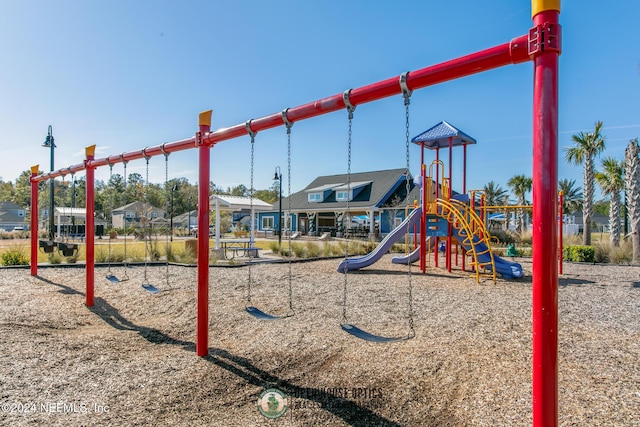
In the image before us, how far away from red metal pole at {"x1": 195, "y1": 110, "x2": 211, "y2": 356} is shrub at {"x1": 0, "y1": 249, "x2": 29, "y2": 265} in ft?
32.5

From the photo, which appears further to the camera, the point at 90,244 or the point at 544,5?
the point at 90,244

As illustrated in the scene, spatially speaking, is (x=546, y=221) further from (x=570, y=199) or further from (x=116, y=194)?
(x=116, y=194)

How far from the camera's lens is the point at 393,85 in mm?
2957

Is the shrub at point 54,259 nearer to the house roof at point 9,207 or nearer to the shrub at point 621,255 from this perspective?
the shrub at point 621,255

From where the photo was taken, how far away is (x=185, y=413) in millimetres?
3008

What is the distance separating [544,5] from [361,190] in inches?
1172

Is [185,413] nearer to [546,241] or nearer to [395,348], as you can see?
[395,348]

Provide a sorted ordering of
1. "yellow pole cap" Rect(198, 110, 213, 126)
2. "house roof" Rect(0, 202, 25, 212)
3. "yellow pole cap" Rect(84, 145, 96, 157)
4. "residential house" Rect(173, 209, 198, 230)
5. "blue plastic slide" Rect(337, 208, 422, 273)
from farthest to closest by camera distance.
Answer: "house roof" Rect(0, 202, 25, 212) → "residential house" Rect(173, 209, 198, 230) → "blue plastic slide" Rect(337, 208, 422, 273) → "yellow pole cap" Rect(84, 145, 96, 157) → "yellow pole cap" Rect(198, 110, 213, 126)

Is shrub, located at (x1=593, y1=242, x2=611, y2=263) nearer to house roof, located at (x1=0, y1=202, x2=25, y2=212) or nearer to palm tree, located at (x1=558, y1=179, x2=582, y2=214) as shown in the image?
palm tree, located at (x1=558, y1=179, x2=582, y2=214)

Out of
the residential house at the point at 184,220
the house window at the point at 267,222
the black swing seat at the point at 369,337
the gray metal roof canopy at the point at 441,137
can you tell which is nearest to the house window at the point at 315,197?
the house window at the point at 267,222

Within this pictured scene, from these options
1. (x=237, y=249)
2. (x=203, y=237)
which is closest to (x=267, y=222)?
(x=237, y=249)

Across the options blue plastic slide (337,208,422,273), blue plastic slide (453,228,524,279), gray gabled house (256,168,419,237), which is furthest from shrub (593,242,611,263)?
gray gabled house (256,168,419,237)

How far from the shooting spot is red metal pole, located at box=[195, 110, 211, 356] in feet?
13.8

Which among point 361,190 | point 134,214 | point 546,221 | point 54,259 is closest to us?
point 546,221
